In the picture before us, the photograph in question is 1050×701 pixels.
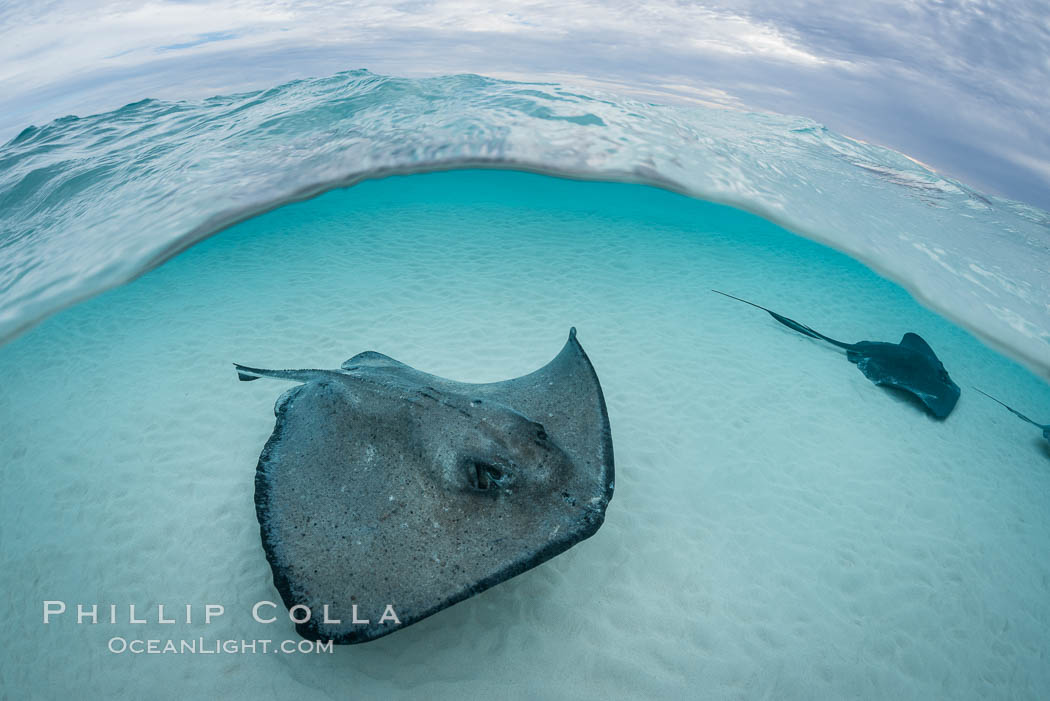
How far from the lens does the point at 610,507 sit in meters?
4.27

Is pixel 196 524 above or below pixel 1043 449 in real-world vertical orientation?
above

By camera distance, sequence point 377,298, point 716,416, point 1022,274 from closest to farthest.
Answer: point 716,416 < point 377,298 < point 1022,274

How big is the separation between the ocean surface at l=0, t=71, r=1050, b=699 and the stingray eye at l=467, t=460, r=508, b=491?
1.15 metres

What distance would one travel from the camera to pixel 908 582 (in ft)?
13.5

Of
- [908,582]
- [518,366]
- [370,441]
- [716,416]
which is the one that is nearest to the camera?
[370,441]

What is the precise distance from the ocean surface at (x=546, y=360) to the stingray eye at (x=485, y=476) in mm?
1153

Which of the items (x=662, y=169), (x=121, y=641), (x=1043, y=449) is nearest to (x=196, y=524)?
(x=121, y=641)

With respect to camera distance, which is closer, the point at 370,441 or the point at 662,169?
the point at 370,441

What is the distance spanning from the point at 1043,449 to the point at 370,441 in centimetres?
1074

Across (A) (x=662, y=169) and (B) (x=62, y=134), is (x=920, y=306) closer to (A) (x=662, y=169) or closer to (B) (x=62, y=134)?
(A) (x=662, y=169)

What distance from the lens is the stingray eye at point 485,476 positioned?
114 inches

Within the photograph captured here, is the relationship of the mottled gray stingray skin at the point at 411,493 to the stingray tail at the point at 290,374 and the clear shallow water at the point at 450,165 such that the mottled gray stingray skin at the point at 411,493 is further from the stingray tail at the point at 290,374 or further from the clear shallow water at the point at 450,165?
the clear shallow water at the point at 450,165

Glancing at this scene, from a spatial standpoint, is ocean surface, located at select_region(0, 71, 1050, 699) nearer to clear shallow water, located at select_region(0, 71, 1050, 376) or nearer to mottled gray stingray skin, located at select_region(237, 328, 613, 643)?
clear shallow water, located at select_region(0, 71, 1050, 376)

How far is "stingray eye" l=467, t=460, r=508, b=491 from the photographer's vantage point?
290 cm
